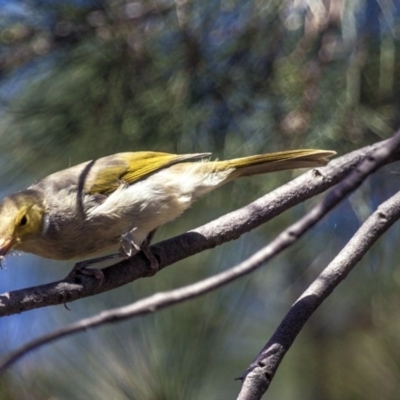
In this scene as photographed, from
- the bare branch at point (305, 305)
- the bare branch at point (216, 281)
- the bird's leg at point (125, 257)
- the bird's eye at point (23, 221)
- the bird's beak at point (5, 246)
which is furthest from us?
the bird's eye at point (23, 221)

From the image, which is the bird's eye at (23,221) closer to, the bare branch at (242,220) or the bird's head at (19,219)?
the bird's head at (19,219)

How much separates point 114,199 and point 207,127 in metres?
0.35

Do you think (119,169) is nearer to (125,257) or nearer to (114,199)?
(114,199)

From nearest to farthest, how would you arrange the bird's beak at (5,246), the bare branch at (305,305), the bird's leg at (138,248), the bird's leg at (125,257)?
1. the bare branch at (305,305)
2. the bird's leg at (125,257)
3. the bird's leg at (138,248)
4. the bird's beak at (5,246)

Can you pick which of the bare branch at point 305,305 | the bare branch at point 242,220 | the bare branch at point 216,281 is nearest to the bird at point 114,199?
the bare branch at point 242,220

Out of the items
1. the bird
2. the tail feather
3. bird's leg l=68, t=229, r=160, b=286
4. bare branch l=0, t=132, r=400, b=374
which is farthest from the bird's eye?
bare branch l=0, t=132, r=400, b=374

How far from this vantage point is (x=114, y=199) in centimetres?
221

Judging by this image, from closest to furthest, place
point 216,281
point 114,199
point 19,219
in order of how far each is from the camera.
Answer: point 216,281 → point 19,219 → point 114,199

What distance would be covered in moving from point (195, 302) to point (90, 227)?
0.41 m

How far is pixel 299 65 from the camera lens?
2.05 meters

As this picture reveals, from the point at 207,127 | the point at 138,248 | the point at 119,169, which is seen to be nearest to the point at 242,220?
the point at 138,248

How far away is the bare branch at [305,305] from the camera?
1245mm

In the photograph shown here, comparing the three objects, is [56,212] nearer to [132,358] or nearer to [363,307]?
[132,358]

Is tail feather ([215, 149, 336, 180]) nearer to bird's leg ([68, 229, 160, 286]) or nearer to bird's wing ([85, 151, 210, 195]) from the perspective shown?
bird's wing ([85, 151, 210, 195])
